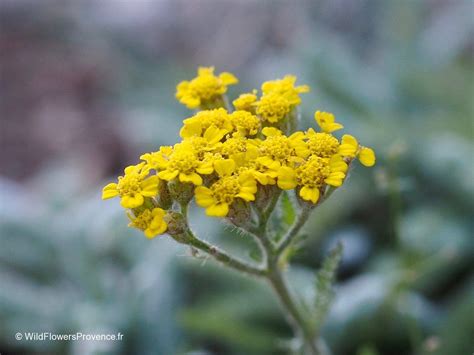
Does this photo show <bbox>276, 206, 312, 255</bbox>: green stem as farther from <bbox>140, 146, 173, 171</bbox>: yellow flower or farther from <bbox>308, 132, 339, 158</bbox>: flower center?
<bbox>140, 146, 173, 171</bbox>: yellow flower

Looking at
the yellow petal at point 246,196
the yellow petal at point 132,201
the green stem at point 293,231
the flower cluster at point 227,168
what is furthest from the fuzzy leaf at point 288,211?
the yellow petal at point 132,201

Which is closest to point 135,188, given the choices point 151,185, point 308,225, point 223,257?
point 151,185

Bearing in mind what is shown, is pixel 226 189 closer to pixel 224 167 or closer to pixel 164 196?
pixel 224 167

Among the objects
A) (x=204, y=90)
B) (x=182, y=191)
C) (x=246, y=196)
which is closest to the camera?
(x=246, y=196)

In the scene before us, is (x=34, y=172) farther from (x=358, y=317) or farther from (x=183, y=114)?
(x=358, y=317)

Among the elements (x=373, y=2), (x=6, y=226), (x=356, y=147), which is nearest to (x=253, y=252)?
(x=356, y=147)

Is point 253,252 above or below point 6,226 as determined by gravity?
below
